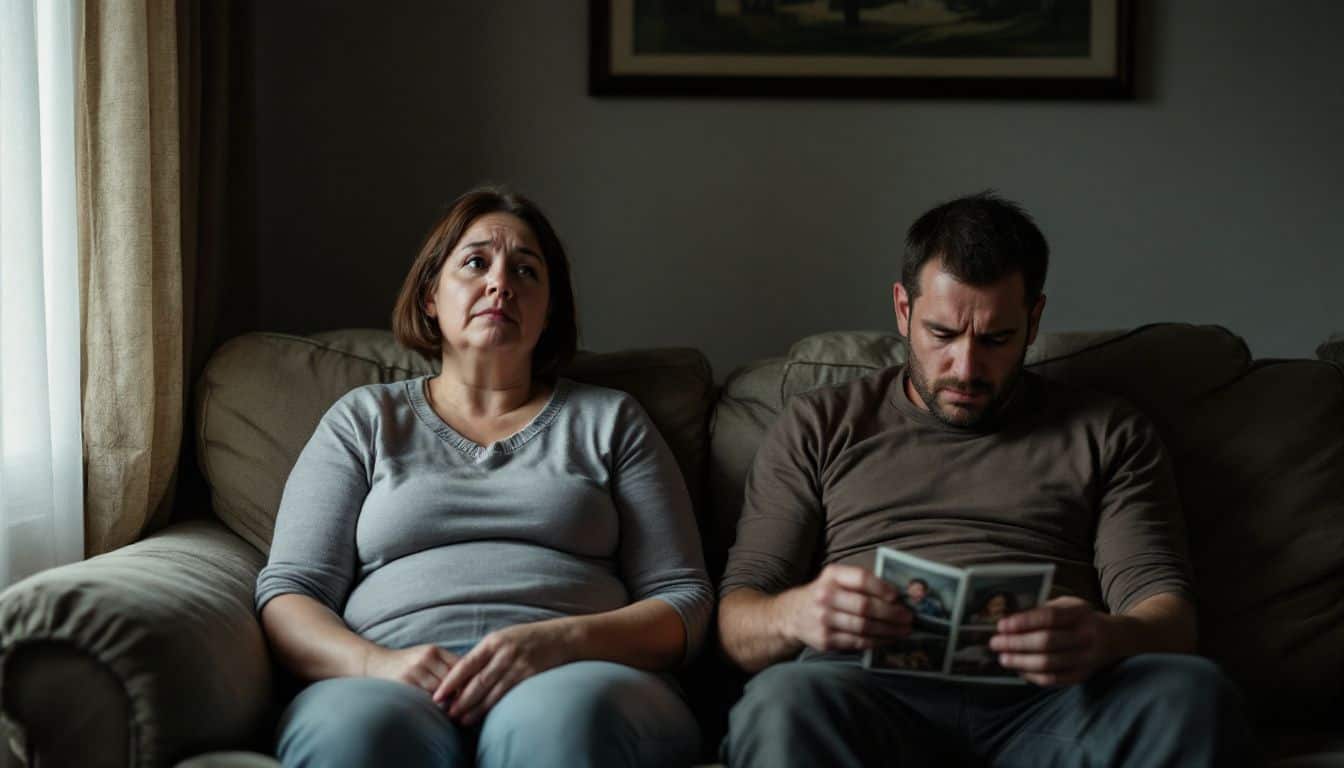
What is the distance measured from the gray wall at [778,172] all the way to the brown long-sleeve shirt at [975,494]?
0.73m

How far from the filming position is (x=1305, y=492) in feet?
6.17

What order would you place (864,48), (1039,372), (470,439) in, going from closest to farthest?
(470,439), (1039,372), (864,48)

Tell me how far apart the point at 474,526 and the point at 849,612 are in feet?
1.92

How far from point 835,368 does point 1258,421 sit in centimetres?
69

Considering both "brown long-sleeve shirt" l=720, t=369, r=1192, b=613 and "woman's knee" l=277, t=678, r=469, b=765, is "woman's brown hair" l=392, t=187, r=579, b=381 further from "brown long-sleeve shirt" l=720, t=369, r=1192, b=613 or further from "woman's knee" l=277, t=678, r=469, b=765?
"woman's knee" l=277, t=678, r=469, b=765

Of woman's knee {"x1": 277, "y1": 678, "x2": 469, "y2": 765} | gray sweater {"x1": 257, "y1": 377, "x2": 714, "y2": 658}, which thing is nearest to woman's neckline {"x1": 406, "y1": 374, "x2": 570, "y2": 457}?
gray sweater {"x1": 257, "y1": 377, "x2": 714, "y2": 658}

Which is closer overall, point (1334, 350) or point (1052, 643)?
point (1052, 643)

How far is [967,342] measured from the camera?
1.74m

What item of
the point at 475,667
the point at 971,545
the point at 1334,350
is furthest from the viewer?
the point at 1334,350

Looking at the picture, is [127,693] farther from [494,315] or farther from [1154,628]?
[1154,628]

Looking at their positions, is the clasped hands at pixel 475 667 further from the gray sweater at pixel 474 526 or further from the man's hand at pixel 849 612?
the man's hand at pixel 849 612

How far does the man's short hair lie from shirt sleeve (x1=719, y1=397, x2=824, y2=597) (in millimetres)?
280

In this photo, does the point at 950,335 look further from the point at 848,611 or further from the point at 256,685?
the point at 256,685

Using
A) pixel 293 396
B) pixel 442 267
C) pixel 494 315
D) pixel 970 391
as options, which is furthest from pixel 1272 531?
pixel 293 396
